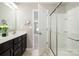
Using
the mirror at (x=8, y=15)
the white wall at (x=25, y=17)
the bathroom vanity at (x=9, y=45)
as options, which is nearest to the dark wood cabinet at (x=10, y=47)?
the bathroom vanity at (x=9, y=45)

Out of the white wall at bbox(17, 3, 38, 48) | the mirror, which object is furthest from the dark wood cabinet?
the mirror

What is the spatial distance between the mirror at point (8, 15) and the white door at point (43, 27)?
71cm

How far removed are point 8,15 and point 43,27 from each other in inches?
43.1

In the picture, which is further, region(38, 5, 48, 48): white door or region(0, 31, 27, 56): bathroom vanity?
region(38, 5, 48, 48): white door

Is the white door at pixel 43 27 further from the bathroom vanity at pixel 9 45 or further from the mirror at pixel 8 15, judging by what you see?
the mirror at pixel 8 15

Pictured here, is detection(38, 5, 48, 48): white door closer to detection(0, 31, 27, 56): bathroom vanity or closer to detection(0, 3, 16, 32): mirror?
detection(0, 31, 27, 56): bathroom vanity

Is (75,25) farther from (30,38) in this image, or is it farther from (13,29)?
(30,38)

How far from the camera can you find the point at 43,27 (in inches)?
123

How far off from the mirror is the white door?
28.1 inches

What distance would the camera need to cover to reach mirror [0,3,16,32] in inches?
87.0

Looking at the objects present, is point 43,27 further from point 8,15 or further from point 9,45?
point 9,45

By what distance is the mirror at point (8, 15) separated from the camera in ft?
7.25

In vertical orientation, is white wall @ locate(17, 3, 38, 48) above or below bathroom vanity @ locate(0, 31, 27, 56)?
above

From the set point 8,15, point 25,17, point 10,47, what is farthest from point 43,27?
point 10,47
